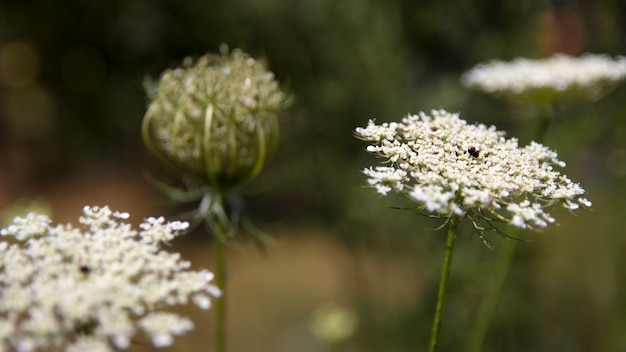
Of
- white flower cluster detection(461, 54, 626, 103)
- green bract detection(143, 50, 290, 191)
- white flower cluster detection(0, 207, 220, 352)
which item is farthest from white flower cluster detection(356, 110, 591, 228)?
white flower cluster detection(461, 54, 626, 103)

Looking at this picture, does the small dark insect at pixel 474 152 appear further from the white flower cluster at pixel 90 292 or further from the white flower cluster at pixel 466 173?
the white flower cluster at pixel 90 292

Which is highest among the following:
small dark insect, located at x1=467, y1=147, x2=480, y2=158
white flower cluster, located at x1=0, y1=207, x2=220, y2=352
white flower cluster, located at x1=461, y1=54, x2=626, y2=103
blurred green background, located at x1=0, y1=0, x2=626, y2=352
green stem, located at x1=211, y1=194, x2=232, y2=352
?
blurred green background, located at x1=0, y1=0, x2=626, y2=352

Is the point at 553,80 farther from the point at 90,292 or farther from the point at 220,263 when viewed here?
the point at 90,292

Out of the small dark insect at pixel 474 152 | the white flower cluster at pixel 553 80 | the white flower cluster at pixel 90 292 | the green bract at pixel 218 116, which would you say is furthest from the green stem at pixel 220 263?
the white flower cluster at pixel 553 80

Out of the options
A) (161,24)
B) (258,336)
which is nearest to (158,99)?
(258,336)

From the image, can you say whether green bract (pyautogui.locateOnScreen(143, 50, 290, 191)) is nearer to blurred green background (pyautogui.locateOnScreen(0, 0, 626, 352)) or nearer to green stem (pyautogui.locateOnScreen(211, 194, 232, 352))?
green stem (pyautogui.locateOnScreen(211, 194, 232, 352))

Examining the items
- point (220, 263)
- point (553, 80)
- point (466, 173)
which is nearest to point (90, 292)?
point (466, 173)
